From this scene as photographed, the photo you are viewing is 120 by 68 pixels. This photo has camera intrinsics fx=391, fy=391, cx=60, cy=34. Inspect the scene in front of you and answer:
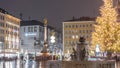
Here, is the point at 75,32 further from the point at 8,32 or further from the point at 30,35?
the point at 30,35

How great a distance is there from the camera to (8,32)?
123 meters

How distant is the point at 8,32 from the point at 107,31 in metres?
86.3

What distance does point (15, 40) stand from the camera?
13350 centimetres

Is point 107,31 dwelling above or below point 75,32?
below

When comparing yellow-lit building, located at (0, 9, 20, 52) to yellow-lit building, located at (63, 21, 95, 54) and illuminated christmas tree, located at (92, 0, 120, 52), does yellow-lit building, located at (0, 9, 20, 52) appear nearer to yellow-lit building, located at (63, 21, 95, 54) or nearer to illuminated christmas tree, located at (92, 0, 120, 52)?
yellow-lit building, located at (63, 21, 95, 54)

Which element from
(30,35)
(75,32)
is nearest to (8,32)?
(75,32)

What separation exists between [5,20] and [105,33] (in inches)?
3242

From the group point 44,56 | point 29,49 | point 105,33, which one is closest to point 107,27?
point 105,33

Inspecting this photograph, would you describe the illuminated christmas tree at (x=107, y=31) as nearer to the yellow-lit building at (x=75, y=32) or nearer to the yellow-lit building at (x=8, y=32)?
the yellow-lit building at (x=8, y=32)

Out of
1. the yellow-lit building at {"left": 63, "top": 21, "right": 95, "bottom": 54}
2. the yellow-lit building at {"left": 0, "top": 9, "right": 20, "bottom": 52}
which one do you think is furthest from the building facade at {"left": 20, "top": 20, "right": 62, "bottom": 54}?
the yellow-lit building at {"left": 63, "top": 21, "right": 95, "bottom": 54}

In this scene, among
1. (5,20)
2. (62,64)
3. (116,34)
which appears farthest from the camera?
(5,20)

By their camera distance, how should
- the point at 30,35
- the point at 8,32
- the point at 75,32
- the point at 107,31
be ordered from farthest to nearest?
1. the point at 30,35
2. the point at 75,32
3. the point at 8,32
4. the point at 107,31

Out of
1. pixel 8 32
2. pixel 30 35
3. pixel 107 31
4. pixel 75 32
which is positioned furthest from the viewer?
pixel 30 35

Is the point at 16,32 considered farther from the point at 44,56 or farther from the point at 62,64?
the point at 62,64
